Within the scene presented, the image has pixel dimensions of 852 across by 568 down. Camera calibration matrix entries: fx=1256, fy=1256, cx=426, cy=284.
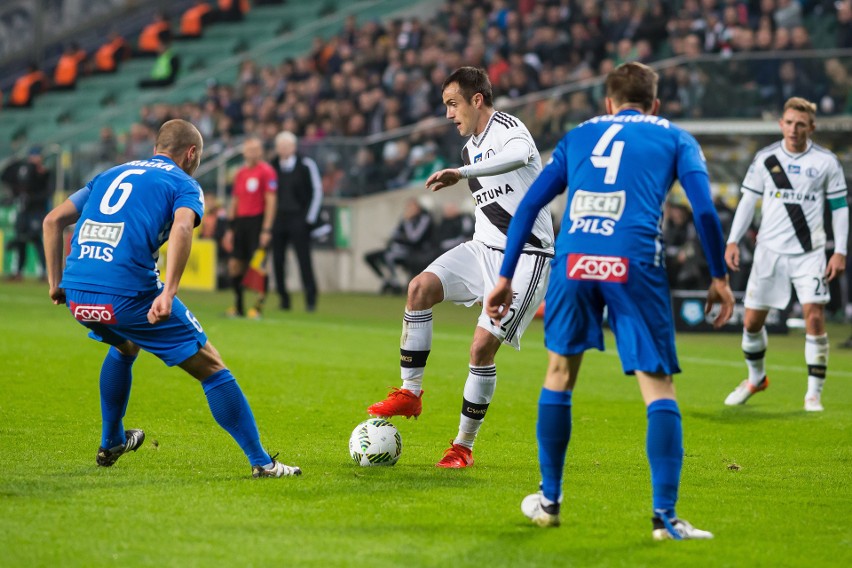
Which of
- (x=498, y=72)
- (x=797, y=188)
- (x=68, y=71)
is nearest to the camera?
(x=797, y=188)

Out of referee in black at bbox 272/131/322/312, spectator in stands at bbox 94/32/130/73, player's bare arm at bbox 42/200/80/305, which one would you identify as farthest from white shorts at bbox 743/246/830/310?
spectator in stands at bbox 94/32/130/73

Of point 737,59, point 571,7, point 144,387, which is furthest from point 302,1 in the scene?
point 144,387

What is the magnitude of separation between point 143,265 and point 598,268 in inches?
93.6

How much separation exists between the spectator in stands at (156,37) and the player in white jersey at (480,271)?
100 ft

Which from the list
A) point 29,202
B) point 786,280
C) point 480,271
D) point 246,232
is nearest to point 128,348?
point 480,271

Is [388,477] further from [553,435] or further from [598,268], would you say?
[598,268]

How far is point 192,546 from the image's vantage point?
502cm

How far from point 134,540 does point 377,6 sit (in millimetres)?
27722

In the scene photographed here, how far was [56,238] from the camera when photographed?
653cm

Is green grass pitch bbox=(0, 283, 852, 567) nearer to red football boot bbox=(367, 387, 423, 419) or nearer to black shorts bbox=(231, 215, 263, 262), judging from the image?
red football boot bbox=(367, 387, 423, 419)

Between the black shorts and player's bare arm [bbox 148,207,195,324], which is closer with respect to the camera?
player's bare arm [bbox 148,207,195,324]

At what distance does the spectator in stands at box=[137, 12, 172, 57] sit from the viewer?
36.5m

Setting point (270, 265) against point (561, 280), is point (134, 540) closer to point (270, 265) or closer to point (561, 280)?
point (561, 280)

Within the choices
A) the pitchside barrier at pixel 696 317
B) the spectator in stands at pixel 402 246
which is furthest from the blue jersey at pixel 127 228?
the spectator in stands at pixel 402 246
